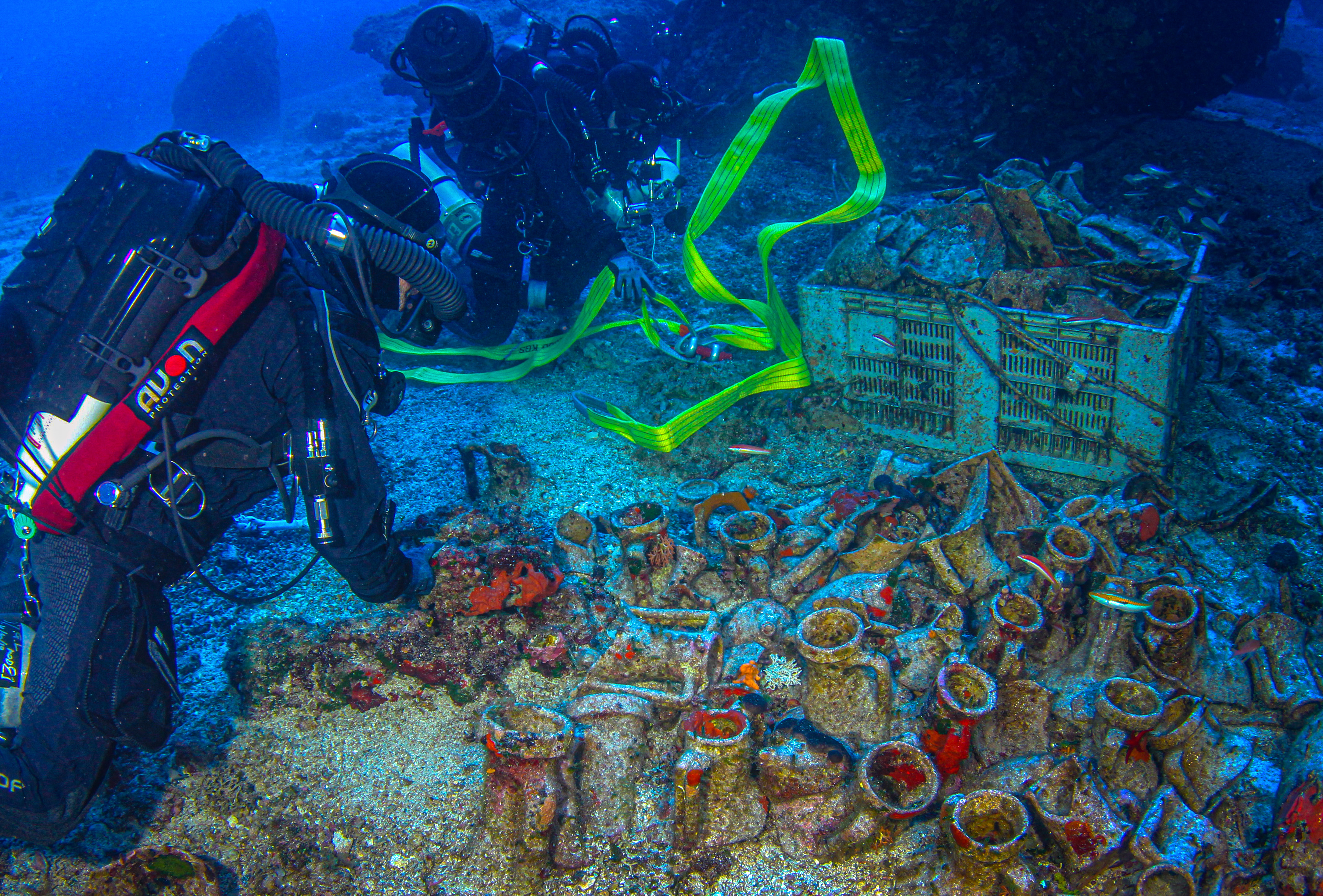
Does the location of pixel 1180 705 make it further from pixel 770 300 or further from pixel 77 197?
pixel 77 197

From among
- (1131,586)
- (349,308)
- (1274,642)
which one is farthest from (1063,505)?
(349,308)

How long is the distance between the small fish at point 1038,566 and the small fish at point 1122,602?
0.16 meters

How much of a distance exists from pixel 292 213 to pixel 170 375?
2.24 ft

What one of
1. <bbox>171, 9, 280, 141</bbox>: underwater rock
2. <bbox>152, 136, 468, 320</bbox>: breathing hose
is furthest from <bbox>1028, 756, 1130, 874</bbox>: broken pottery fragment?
<bbox>171, 9, 280, 141</bbox>: underwater rock

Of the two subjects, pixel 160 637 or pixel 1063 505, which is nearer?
pixel 160 637

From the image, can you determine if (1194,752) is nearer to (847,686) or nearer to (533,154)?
(847,686)

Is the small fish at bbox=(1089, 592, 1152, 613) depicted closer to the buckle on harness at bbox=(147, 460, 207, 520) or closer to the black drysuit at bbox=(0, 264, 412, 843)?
the black drysuit at bbox=(0, 264, 412, 843)

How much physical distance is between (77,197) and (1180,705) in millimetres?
4059

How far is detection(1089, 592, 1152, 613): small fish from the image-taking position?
234 centimetres

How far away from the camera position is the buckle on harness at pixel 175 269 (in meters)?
2.02

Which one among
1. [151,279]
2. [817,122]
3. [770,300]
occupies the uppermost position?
[151,279]

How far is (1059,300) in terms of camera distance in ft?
10.3

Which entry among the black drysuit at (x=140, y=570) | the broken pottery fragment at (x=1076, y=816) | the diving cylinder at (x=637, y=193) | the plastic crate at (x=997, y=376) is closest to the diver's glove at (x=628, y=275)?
the diving cylinder at (x=637, y=193)

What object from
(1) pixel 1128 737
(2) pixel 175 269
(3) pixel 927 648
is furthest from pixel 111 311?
(1) pixel 1128 737
